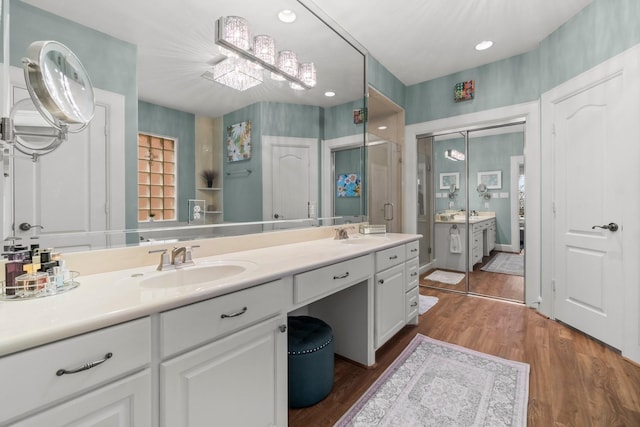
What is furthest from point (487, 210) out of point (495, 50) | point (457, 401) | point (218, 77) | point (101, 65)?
point (101, 65)

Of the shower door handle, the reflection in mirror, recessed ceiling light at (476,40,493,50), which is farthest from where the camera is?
the reflection in mirror

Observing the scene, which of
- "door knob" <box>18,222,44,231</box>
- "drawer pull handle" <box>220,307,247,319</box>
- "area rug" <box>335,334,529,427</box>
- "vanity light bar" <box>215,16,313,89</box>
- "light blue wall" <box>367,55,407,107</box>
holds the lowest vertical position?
"area rug" <box>335,334,529,427</box>

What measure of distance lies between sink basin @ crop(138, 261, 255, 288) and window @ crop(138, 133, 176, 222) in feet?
1.07

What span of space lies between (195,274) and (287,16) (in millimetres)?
1812

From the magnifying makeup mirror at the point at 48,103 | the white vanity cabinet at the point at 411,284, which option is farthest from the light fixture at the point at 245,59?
the white vanity cabinet at the point at 411,284

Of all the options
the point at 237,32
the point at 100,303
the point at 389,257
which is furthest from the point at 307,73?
the point at 100,303

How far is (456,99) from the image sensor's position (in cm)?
338

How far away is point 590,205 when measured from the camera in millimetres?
2357

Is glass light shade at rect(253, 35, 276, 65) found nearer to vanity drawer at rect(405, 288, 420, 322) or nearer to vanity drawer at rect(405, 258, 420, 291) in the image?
vanity drawer at rect(405, 258, 420, 291)

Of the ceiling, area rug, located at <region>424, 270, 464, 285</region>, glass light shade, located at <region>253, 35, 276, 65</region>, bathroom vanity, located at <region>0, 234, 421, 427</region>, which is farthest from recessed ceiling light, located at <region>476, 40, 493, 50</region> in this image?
area rug, located at <region>424, 270, 464, 285</region>

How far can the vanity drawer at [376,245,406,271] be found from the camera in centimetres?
200

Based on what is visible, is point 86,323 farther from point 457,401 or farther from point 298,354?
point 457,401

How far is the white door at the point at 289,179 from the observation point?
2.04m

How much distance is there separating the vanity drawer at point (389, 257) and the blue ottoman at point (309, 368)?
2.03 feet
